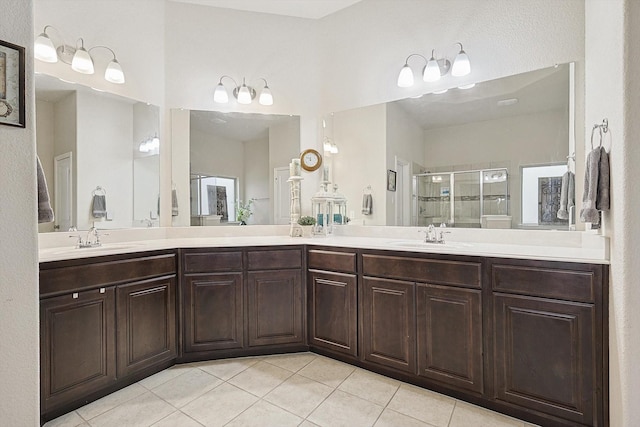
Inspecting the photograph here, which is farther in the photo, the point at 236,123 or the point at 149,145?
the point at 236,123

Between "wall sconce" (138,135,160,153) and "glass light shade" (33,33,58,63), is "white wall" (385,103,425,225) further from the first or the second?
"glass light shade" (33,33,58,63)

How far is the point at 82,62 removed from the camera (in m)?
2.40

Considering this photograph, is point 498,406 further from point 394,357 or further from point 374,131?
point 374,131

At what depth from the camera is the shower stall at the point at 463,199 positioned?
2338 millimetres

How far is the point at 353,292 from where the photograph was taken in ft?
7.68

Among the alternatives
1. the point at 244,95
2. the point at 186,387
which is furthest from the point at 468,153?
the point at 186,387

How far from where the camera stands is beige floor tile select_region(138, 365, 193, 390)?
7.00 feet

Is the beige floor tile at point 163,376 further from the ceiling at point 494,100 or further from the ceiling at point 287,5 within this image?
the ceiling at point 287,5

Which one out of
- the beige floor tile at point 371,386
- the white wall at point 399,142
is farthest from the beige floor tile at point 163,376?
the white wall at point 399,142

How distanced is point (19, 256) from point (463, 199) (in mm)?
2627

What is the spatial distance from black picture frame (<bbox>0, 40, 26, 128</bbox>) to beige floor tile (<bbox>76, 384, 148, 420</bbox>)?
1.54 m

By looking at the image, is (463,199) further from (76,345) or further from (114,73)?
(114,73)

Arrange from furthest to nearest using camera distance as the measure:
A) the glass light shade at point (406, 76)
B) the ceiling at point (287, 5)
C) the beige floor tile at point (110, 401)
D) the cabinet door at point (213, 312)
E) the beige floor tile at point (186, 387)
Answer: the ceiling at point (287, 5)
the glass light shade at point (406, 76)
the cabinet door at point (213, 312)
the beige floor tile at point (186, 387)
the beige floor tile at point (110, 401)

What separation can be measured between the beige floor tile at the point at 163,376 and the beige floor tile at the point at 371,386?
3.68 feet
